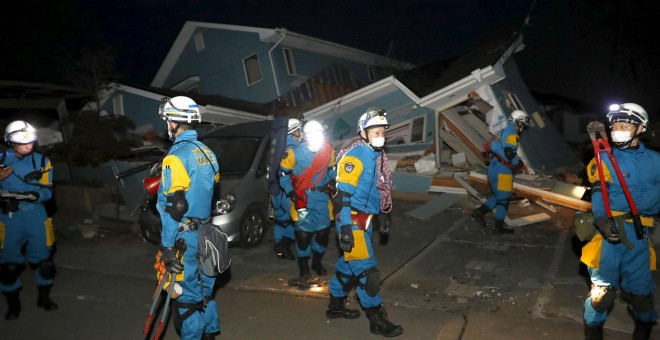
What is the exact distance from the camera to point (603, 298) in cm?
392

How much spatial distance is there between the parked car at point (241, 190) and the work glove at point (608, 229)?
15.1ft

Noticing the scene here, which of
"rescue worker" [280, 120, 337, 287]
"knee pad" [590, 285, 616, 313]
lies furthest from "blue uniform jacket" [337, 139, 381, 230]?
"knee pad" [590, 285, 616, 313]

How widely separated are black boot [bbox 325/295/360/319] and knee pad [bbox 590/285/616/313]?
7.39 feet

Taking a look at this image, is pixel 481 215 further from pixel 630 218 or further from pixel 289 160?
pixel 630 218

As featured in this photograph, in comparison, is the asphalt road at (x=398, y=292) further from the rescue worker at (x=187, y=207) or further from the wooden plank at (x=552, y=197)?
the rescue worker at (x=187, y=207)

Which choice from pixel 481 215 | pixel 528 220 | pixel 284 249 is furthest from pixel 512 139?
pixel 284 249

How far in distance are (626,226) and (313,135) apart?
344 cm

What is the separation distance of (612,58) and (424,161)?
77.7ft

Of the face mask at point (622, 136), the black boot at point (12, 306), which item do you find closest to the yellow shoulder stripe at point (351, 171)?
the face mask at point (622, 136)

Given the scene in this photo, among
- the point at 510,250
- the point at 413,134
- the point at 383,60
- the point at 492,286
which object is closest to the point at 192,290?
the point at 492,286

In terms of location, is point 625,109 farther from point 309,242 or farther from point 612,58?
point 612,58

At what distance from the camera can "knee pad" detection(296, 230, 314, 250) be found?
6.00m

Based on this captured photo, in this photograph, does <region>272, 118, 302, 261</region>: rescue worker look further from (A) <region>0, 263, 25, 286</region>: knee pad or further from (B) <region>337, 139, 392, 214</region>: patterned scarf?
(A) <region>0, 263, 25, 286</region>: knee pad

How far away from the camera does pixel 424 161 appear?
37.8ft
